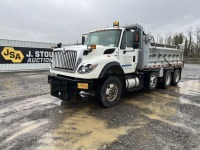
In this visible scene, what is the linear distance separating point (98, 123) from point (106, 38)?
318cm

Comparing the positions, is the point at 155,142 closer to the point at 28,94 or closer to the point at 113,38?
the point at 113,38

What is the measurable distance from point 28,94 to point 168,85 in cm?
683

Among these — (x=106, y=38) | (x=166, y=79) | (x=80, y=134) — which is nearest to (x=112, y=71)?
(x=106, y=38)

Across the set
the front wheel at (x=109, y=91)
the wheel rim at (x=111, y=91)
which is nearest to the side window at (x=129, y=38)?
the front wheel at (x=109, y=91)

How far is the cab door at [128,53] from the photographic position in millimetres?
6984

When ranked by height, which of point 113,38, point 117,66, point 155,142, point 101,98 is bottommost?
point 155,142

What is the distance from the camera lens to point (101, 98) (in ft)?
20.4

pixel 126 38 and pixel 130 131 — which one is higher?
pixel 126 38

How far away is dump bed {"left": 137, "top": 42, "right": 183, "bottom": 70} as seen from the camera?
26.1ft

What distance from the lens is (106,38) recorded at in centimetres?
718

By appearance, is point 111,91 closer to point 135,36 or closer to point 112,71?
point 112,71

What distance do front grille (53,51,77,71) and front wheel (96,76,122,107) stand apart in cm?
109

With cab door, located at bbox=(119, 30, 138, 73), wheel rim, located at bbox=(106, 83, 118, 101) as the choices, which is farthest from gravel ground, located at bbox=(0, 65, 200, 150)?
cab door, located at bbox=(119, 30, 138, 73)

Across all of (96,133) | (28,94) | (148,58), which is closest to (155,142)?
(96,133)
